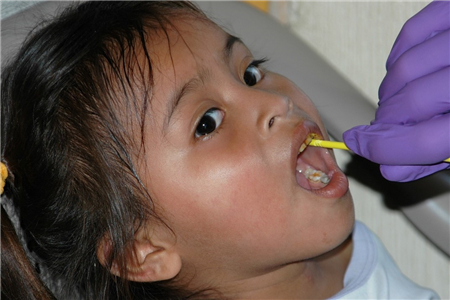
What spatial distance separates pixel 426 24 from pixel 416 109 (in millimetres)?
122

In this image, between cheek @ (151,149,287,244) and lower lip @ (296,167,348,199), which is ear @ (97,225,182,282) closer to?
cheek @ (151,149,287,244)

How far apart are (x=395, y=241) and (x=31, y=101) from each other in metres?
0.69

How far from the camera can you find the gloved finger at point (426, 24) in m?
0.83

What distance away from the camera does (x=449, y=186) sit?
1013mm

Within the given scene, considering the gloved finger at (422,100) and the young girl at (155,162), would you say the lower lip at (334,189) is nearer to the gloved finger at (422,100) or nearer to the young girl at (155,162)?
the young girl at (155,162)

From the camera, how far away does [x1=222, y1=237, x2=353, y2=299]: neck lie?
98cm

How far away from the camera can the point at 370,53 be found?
1.28 metres

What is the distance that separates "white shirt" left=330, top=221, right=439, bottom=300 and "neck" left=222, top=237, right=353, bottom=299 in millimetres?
23

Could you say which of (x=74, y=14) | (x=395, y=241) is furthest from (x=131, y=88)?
(x=395, y=241)

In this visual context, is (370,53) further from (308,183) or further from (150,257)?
(150,257)

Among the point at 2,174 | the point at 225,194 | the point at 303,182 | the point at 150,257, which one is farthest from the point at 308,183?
the point at 2,174

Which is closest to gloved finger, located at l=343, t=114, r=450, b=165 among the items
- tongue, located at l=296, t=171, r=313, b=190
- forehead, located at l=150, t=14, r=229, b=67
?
tongue, located at l=296, t=171, r=313, b=190

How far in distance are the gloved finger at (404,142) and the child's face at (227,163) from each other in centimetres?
8

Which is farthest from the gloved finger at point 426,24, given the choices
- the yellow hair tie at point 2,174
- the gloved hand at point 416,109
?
the yellow hair tie at point 2,174
